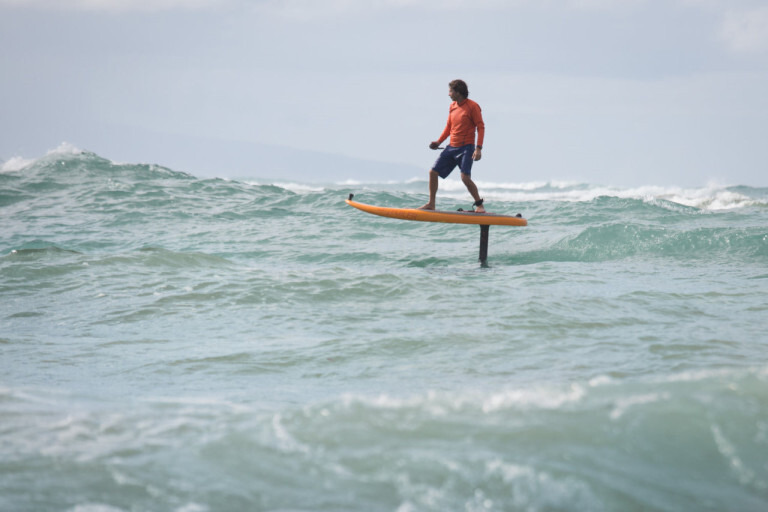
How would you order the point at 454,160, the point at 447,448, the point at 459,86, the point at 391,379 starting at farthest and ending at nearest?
1. the point at 454,160
2. the point at 459,86
3. the point at 391,379
4. the point at 447,448

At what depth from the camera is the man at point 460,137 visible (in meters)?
8.81

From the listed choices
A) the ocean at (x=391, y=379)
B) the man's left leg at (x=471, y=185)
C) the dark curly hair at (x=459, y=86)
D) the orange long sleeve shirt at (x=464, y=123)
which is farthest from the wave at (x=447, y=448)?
the dark curly hair at (x=459, y=86)

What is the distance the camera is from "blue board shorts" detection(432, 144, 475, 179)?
350 inches

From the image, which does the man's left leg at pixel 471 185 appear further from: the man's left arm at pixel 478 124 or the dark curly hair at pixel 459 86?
the dark curly hair at pixel 459 86

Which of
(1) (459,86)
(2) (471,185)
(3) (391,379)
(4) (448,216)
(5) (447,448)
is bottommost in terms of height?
(3) (391,379)

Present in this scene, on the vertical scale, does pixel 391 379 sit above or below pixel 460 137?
below

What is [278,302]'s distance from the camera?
22.8ft

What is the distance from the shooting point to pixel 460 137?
894 centimetres

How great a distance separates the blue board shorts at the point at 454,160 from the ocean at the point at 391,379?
4.58ft

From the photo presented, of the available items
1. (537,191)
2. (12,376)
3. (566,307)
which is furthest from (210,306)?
(537,191)

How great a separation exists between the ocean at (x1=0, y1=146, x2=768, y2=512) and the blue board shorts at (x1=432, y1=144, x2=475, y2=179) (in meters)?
1.40

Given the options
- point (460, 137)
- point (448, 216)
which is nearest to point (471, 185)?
point (448, 216)

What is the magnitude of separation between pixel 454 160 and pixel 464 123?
529 mm

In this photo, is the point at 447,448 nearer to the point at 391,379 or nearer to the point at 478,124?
the point at 391,379
